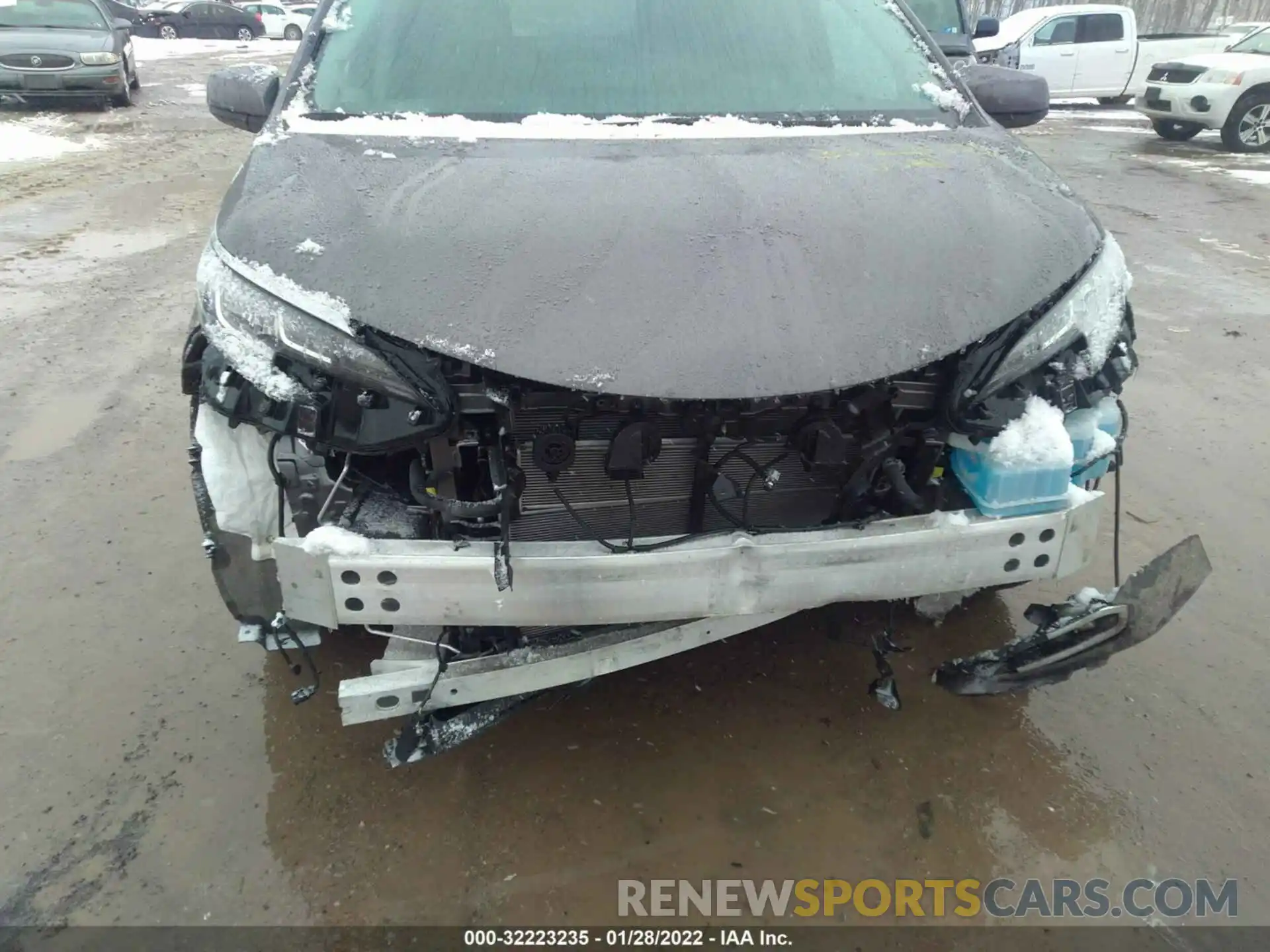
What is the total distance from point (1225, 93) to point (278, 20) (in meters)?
25.2

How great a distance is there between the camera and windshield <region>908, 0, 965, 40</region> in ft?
26.9

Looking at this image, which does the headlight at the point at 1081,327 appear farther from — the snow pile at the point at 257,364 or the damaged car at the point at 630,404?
the snow pile at the point at 257,364

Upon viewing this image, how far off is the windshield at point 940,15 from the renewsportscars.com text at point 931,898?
321 inches

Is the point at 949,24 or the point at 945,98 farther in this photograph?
the point at 949,24

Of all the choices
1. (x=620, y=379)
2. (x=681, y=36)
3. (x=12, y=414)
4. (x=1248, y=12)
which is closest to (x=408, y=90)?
(x=681, y=36)

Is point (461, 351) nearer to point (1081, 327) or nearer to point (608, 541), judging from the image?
point (608, 541)

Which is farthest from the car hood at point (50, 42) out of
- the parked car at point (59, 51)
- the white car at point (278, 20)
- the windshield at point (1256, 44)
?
the white car at point (278, 20)

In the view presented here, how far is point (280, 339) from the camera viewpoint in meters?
1.81

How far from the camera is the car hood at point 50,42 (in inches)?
423

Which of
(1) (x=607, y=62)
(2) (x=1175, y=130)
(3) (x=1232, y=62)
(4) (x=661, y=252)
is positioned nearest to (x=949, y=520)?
(4) (x=661, y=252)

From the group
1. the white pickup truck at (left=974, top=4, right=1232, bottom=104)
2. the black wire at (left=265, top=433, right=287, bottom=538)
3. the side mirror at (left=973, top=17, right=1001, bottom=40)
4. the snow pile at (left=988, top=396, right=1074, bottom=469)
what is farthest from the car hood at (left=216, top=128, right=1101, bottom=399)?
the white pickup truck at (left=974, top=4, right=1232, bottom=104)

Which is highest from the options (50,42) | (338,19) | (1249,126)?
(338,19)

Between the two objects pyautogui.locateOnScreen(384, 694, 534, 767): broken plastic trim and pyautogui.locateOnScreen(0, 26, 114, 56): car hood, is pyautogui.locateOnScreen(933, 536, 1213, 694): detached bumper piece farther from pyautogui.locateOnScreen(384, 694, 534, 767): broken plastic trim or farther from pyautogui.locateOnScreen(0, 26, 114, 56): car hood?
pyautogui.locateOnScreen(0, 26, 114, 56): car hood

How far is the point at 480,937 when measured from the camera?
189 cm
